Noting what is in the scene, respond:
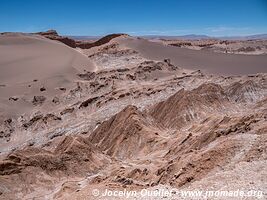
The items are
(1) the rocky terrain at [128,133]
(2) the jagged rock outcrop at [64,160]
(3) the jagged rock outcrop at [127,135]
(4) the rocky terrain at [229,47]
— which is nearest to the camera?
(1) the rocky terrain at [128,133]

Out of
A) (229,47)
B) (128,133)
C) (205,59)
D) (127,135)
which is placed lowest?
(229,47)

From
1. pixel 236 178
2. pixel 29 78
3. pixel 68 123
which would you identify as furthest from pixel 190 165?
pixel 29 78

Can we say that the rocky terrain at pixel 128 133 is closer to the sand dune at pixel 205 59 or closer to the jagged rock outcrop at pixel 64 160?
the jagged rock outcrop at pixel 64 160

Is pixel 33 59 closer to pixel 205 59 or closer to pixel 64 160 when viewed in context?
pixel 205 59

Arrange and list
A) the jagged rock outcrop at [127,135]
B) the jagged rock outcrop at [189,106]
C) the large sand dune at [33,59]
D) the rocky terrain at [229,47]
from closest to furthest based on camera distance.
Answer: the jagged rock outcrop at [127,135] < the jagged rock outcrop at [189,106] < the large sand dune at [33,59] < the rocky terrain at [229,47]

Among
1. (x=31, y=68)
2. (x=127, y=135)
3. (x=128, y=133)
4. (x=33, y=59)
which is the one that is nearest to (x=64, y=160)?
(x=127, y=135)

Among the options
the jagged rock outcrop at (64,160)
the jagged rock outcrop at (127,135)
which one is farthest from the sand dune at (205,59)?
the jagged rock outcrop at (64,160)
